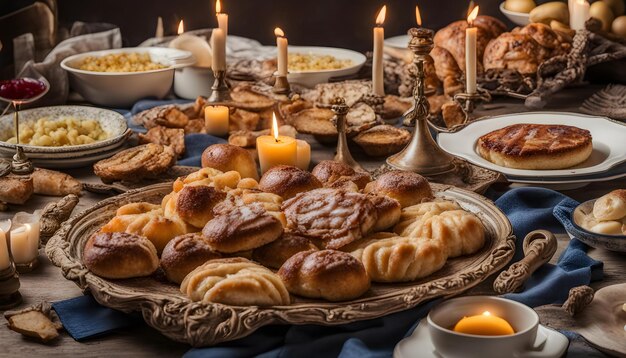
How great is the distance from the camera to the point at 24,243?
239cm

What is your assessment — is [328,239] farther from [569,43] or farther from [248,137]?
[569,43]

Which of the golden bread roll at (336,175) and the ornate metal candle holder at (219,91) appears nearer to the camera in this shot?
the golden bread roll at (336,175)

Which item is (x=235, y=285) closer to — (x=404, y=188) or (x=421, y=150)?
(x=404, y=188)

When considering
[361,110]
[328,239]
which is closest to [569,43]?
[361,110]

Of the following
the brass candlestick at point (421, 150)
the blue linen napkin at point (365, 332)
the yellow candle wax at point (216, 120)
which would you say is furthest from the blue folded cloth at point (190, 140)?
the blue linen napkin at point (365, 332)

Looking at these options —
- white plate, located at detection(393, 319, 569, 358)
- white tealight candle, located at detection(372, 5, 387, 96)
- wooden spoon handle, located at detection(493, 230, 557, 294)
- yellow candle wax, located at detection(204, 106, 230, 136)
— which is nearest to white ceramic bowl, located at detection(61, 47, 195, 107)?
yellow candle wax, located at detection(204, 106, 230, 136)

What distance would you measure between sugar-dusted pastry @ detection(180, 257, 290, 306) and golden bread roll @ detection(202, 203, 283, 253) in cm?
10

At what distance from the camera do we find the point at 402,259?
207cm

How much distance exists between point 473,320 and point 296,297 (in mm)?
449

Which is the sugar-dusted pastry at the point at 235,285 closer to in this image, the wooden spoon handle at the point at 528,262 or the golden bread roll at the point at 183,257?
the golden bread roll at the point at 183,257

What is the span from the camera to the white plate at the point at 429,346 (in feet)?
5.68

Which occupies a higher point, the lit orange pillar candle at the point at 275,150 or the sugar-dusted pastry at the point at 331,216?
the sugar-dusted pastry at the point at 331,216

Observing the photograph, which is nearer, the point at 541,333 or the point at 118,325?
the point at 541,333

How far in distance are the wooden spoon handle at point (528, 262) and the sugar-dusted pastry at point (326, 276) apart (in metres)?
0.33
